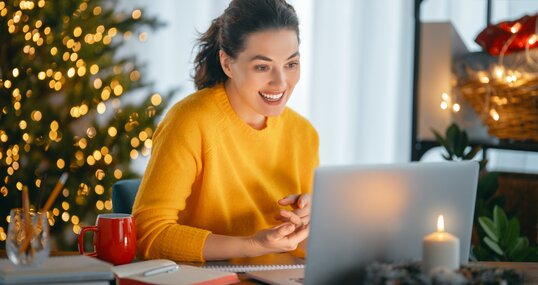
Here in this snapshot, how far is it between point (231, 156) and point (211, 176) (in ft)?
0.25

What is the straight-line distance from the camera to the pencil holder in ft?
4.64

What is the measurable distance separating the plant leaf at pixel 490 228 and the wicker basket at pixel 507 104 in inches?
11.1

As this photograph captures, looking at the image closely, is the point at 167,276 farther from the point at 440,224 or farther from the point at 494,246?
the point at 494,246

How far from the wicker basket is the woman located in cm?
69

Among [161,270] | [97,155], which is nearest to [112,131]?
[97,155]

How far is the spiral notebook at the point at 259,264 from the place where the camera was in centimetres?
166

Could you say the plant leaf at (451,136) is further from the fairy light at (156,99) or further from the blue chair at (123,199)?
the fairy light at (156,99)

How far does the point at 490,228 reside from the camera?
2.30 m

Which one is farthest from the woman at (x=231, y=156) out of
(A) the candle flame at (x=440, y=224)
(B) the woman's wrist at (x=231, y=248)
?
(A) the candle flame at (x=440, y=224)

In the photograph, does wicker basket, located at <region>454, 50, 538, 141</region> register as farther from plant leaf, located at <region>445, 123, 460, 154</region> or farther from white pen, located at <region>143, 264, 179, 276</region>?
white pen, located at <region>143, 264, 179, 276</region>

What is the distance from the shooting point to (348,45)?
12.7 ft

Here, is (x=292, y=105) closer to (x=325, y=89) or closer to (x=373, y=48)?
(x=325, y=89)

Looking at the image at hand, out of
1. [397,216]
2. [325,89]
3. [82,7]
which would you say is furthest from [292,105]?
[397,216]

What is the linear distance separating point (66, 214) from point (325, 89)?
1282mm
